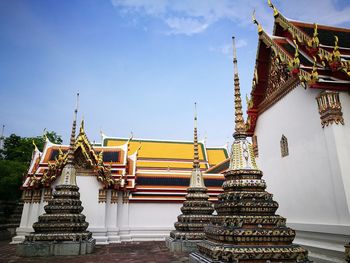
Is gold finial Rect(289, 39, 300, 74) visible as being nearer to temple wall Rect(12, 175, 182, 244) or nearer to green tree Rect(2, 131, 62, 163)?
temple wall Rect(12, 175, 182, 244)

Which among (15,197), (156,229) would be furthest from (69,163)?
(15,197)

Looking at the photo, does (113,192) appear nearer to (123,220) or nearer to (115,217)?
(115,217)

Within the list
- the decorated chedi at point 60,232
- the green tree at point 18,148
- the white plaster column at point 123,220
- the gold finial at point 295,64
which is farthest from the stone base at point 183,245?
the green tree at point 18,148

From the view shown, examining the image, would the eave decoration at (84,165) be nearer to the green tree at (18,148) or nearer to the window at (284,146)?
the window at (284,146)

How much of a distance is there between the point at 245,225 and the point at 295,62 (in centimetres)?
450

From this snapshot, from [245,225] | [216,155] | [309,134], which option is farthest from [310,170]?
[216,155]

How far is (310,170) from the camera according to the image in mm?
7180

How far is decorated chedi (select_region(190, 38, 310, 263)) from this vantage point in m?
4.32

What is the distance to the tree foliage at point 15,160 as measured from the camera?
61.8ft

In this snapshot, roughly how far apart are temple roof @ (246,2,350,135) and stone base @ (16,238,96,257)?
7316mm

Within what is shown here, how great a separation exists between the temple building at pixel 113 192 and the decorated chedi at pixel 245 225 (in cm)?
685

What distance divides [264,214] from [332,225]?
8.25ft

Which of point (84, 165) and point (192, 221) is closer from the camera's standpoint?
point (192, 221)

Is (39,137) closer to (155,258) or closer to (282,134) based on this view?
(155,258)
